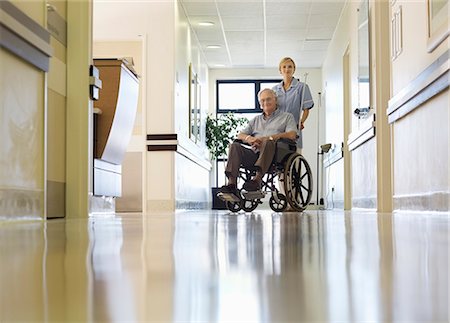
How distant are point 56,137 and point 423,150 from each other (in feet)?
6.61

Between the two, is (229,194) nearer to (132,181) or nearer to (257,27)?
(132,181)

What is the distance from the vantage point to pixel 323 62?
40.4ft

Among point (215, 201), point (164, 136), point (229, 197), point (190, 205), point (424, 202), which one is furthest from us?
point (215, 201)

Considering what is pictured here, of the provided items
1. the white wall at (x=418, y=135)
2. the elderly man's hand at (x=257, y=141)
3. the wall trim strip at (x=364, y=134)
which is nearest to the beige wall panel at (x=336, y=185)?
the wall trim strip at (x=364, y=134)

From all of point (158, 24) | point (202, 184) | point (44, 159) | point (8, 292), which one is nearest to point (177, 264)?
point (8, 292)

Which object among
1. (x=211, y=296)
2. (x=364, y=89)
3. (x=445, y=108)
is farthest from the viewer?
(x=364, y=89)

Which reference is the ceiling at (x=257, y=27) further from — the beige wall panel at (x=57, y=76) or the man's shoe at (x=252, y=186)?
the beige wall panel at (x=57, y=76)

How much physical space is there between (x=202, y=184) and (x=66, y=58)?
8266 mm

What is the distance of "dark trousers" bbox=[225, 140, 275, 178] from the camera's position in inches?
198

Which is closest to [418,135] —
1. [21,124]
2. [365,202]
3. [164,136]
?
[365,202]

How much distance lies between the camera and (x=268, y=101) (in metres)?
5.59

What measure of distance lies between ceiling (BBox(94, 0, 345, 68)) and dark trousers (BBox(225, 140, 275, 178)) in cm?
318

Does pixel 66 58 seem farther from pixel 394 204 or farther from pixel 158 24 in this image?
pixel 158 24

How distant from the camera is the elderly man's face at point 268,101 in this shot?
558 centimetres
